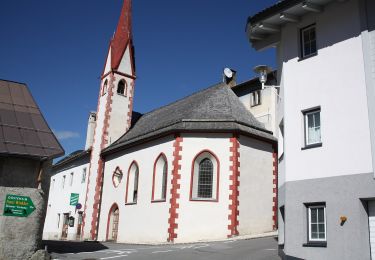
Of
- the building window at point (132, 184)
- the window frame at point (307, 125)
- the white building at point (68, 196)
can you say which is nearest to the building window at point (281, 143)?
the window frame at point (307, 125)

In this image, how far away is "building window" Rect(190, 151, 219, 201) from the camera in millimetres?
22750

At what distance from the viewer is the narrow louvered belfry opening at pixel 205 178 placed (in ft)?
74.9

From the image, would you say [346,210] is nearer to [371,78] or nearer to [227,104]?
[371,78]

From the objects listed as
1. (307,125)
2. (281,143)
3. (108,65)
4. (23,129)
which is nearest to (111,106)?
(108,65)

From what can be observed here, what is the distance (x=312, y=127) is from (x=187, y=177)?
1189cm

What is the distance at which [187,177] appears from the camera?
75.5ft

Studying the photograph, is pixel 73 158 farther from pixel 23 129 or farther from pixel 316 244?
pixel 316 244

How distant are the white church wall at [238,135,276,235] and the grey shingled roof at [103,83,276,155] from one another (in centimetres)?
89

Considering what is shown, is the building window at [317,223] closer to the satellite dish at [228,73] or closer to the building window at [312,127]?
the building window at [312,127]

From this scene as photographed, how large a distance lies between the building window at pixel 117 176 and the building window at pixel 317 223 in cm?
1892

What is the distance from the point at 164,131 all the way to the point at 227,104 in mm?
4550

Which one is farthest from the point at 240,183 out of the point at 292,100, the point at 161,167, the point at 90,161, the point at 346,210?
the point at 90,161

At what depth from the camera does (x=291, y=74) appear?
1288 cm

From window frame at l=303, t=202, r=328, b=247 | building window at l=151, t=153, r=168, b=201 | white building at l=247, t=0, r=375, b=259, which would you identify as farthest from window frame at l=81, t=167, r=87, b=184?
window frame at l=303, t=202, r=328, b=247
